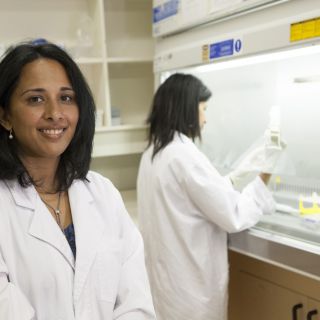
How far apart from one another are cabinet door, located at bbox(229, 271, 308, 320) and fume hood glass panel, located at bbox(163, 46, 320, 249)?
0.20 m

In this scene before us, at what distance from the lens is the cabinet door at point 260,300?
1464mm

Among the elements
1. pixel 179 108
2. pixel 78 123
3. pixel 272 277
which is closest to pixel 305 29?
pixel 179 108

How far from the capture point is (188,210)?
5.29 feet

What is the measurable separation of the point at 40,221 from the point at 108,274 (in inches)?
8.4

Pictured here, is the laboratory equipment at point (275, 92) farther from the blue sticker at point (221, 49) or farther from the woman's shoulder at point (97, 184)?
the woman's shoulder at point (97, 184)

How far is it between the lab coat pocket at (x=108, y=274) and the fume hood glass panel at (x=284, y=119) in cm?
71

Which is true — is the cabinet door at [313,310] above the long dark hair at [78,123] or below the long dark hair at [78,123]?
below

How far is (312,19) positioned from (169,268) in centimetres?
101

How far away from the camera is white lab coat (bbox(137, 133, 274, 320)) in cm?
157

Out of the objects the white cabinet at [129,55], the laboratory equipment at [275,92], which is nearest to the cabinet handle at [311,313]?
the laboratory equipment at [275,92]

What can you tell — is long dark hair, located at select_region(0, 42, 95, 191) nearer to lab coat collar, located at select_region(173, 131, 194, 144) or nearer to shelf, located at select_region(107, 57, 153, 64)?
lab coat collar, located at select_region(173, 131, 194, 144)

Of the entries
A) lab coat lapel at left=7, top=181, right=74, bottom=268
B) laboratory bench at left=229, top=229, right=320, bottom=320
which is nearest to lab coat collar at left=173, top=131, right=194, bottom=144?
laboratory bench at left=229, top=229, right=320, bottom=320

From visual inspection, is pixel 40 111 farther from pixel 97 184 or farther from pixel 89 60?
pixel 89 60

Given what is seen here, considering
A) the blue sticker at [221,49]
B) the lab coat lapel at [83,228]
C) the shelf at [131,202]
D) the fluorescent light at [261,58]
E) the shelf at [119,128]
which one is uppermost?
the blue sticker at [221,49]
